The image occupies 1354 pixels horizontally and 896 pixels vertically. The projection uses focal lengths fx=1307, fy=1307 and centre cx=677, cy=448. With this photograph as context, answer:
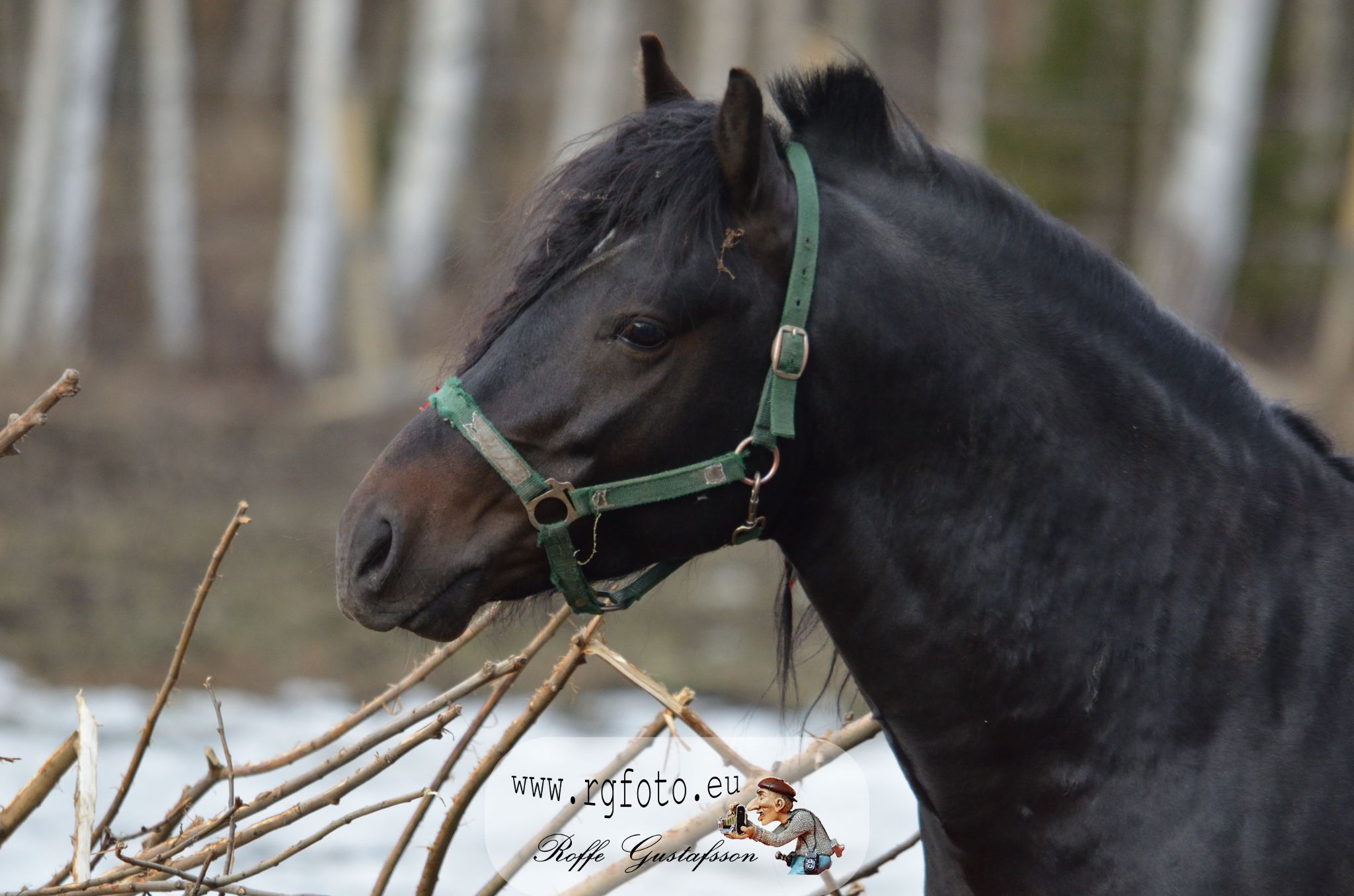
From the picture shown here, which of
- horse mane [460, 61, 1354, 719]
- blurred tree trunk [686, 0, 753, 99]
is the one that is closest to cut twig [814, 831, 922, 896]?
horse mane [460, 61, 1354, 719]

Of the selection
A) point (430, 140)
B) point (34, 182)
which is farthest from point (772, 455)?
point (34, 182)

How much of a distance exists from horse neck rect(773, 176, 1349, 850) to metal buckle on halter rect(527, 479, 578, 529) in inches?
15.2

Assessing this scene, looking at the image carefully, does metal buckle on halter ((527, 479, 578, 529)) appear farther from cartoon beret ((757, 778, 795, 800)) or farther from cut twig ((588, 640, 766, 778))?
cartoon beret ((757, 778, 795, 800))

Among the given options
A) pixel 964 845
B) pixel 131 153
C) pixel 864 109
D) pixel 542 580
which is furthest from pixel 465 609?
pixel 131 153

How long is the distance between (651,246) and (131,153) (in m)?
19.8

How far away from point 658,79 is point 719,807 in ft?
4.55

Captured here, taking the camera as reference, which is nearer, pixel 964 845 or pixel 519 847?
pixel 964 845

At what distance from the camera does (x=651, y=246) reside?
218 cm

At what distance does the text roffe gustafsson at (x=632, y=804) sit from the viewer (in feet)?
8.13

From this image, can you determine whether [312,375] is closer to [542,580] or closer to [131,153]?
[131,153]

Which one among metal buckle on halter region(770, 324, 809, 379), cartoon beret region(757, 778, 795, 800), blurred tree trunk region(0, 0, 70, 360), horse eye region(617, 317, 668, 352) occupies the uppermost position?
blurred tree trunk region(0, 0, 70, 360)

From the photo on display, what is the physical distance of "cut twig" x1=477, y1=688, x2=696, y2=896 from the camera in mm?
2439

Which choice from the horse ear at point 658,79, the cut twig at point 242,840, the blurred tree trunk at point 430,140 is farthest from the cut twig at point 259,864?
the blurred tree trunk at point 430,140

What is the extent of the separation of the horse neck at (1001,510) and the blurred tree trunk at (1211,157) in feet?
36.2
